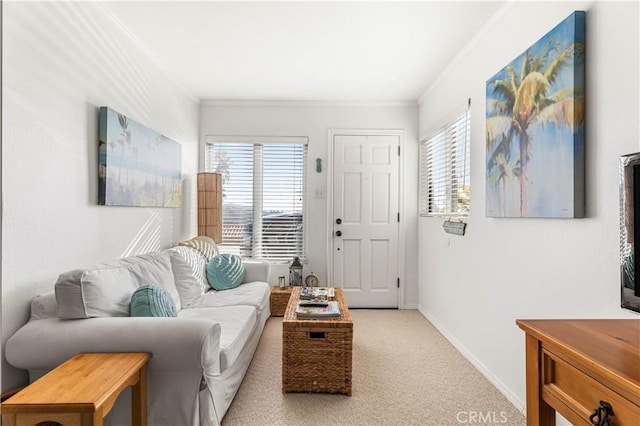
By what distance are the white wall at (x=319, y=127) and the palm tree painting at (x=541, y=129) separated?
183 centimetres

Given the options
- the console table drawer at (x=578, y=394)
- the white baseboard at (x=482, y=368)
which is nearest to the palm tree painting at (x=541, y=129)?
the console table drawer at (x=578, y=394)

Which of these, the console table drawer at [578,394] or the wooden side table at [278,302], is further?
the wooden side table at [278,302]

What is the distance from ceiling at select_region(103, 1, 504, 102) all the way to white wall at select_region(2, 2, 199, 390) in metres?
0.40

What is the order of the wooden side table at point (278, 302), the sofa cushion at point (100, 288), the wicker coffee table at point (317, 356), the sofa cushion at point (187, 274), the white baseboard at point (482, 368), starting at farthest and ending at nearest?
1. the wooden side table at point (278, 302)
2. the sofa cushion at point (187, 274)
3. the wicker coffee table at point (317, 356)
4. the white baseboard at point (482, 368)
5. the sofa cushion at point (100, 288)

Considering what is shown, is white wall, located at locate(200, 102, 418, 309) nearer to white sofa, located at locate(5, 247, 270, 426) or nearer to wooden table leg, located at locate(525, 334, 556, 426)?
white sofa, located at locate(5, 247, 270, 426)

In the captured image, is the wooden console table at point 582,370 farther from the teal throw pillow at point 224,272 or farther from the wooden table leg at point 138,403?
the teal throw pillow at point 224,272

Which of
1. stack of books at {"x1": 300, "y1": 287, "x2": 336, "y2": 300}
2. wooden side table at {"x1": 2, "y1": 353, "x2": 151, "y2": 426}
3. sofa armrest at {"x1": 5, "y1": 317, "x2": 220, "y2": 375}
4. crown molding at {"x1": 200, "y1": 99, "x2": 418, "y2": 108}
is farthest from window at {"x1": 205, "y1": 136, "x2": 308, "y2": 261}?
wooden side table at {"x1": 2, "y1": 353, "x2": 151, "y2": 426}

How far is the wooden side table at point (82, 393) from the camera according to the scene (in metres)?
1.25

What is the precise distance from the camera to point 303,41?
2.71 metres

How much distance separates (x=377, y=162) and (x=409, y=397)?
274 cm

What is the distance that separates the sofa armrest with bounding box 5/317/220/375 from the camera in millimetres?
1620

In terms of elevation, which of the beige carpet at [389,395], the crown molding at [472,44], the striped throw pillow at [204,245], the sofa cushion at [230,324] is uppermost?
the crown molding at [472,44]

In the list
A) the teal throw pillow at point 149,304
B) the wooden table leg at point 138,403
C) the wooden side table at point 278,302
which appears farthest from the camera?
the wooden side table at point 278,302

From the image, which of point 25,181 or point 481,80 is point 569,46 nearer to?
point 481,80
